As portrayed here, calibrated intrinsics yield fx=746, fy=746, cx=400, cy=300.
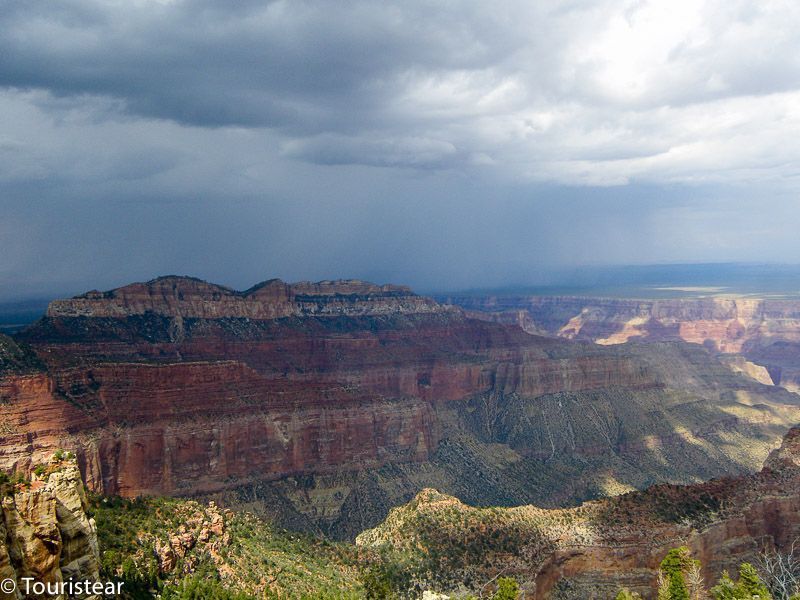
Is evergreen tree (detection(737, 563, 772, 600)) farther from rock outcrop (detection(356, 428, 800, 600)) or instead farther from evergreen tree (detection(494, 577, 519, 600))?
evergreen tree (detection(494, 577, 519, 600))

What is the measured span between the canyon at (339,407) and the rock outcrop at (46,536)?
1715 inches

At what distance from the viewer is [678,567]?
45375mm

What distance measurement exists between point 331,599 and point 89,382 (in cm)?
5135

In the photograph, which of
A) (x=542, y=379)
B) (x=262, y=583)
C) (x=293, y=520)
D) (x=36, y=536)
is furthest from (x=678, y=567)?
(x=542, y=379)

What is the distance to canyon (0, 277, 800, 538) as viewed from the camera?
7969 centimetres

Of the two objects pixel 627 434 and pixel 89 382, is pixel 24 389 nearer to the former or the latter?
pixel 89 382

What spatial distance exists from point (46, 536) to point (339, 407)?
248 ft

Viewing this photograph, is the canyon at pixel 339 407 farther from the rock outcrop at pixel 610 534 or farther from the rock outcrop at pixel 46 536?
the rock outcrop at pixel 46 536

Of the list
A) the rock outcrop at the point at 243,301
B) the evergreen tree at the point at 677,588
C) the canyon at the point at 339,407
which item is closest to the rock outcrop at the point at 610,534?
the evergreen tree at the point at 677,588

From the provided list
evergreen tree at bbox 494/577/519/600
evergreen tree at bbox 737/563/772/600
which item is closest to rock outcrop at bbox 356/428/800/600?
evergreen tree at bbox 494/577/519/600

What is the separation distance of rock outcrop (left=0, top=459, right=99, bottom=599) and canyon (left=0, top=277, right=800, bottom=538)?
43.5 metres

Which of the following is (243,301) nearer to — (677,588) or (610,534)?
(610,534)

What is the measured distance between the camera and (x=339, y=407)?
9819 centimetres

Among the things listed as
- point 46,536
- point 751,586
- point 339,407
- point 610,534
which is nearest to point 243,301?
point 339,407
